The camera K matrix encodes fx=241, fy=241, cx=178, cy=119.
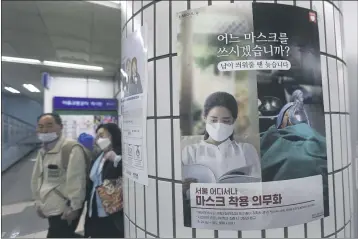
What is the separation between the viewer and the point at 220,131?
841 mm

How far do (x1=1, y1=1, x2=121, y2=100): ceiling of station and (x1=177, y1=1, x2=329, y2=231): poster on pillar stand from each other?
2495 mm

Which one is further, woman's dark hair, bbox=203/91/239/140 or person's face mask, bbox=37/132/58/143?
person's face mask, bbox=37/132/58/143

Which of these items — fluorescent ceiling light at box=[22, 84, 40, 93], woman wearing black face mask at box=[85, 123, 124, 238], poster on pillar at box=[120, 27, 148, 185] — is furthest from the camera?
fluorescent ceiling light at box=[22, 84, 40, 93]

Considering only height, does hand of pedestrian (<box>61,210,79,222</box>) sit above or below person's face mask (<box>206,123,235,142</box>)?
below

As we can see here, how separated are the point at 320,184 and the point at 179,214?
54 cm

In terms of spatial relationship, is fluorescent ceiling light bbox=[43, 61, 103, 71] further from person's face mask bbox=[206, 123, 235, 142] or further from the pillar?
person's face mask bbox=[206, 123, 235, 142]

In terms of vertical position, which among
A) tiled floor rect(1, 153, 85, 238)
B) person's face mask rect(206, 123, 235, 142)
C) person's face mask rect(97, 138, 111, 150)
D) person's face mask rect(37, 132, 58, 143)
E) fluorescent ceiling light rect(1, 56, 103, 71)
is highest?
fluorescent ceiling light rect(1, 56, 103, 71)

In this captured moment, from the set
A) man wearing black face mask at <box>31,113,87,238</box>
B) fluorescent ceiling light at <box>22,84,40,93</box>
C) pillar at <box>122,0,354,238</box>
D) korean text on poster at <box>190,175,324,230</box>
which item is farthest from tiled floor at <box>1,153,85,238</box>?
korean text on poster at <box>190,175,324,230</box>

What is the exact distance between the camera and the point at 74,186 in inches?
73.8

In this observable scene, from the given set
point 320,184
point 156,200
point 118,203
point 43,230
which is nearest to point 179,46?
point 156,200

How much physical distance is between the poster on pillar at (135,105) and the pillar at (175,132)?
1.2 inches

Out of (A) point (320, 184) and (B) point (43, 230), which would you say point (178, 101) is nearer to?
(A) point (320, 184)

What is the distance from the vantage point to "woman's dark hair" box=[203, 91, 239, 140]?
84 centimetres

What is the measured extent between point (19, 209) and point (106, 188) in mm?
2747
